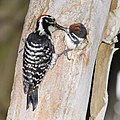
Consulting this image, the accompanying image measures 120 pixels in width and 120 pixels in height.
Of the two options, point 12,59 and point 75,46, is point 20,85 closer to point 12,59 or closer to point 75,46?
point 75,46

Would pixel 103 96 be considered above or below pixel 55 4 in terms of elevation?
below

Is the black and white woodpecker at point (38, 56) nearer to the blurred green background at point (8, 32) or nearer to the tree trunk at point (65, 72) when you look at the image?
the tree trunk at point (65, 72)

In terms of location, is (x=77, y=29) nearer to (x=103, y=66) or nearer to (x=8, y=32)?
(x=103, y=66)

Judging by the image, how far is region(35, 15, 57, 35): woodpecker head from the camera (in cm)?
79

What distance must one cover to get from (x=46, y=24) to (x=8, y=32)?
107cm

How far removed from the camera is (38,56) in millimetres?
789

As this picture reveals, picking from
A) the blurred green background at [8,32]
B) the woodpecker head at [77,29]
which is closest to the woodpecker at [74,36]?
the woodpecker head at [77,29]

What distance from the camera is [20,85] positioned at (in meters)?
0.81

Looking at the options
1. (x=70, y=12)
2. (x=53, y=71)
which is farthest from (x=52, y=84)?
(x=70, y=12)

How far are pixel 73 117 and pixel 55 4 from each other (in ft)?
0.70

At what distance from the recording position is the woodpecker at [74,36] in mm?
792

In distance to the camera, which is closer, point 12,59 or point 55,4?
point 55,4

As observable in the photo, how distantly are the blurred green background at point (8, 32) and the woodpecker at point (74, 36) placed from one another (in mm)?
1060

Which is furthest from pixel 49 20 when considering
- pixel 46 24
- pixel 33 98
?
pixel 33 98
